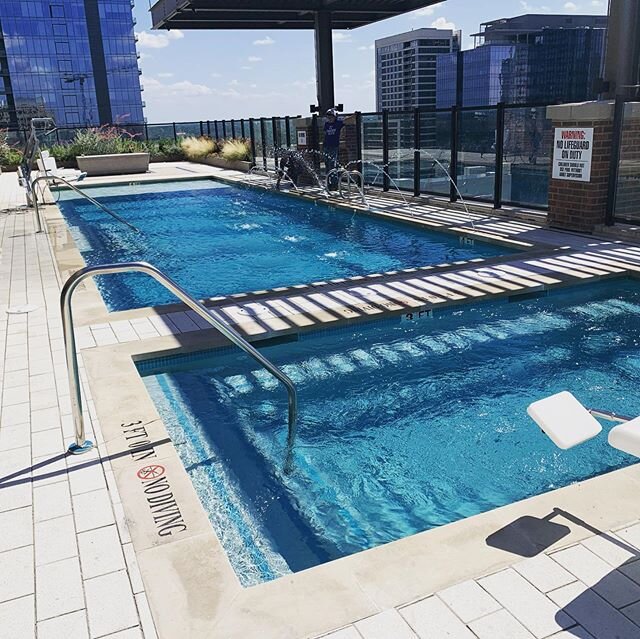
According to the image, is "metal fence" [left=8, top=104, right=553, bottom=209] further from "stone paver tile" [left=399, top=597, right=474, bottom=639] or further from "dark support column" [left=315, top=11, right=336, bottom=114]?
"stone paver tile" [left=399, top=597, right=474, bottom=639]

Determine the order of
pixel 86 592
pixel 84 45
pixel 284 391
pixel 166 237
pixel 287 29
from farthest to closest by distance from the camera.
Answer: pixel 84 45, pixel 287 29, pixel 166 237, pixel 284 391, pixel 86 592

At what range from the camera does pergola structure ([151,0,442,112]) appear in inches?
610

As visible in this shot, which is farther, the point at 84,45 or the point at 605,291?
the point at 84,45

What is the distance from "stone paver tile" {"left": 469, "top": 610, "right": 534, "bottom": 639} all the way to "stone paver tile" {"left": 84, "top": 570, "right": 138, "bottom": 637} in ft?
3.87

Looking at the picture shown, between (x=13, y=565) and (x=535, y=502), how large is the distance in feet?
7.32

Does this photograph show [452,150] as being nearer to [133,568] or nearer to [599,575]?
[599,575]

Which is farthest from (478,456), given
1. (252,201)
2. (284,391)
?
(252,201)

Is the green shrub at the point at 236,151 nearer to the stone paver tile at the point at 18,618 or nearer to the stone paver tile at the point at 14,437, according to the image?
the stone paver tile at the point at 14,437

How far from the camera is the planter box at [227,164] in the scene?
72.8 feet

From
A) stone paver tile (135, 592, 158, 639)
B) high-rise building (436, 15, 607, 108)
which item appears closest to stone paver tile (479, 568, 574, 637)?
stone paver tile (135, 592, 158, 639)

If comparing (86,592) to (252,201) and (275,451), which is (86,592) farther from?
(252,201)

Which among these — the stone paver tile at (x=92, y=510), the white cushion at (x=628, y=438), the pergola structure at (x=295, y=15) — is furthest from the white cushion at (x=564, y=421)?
the pergola structure at (x=295, y=15)

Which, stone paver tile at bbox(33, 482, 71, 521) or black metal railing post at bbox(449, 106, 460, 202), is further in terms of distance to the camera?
black metal railing post at bbox(449, 106, 460, 202)

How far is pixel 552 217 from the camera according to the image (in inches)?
378
